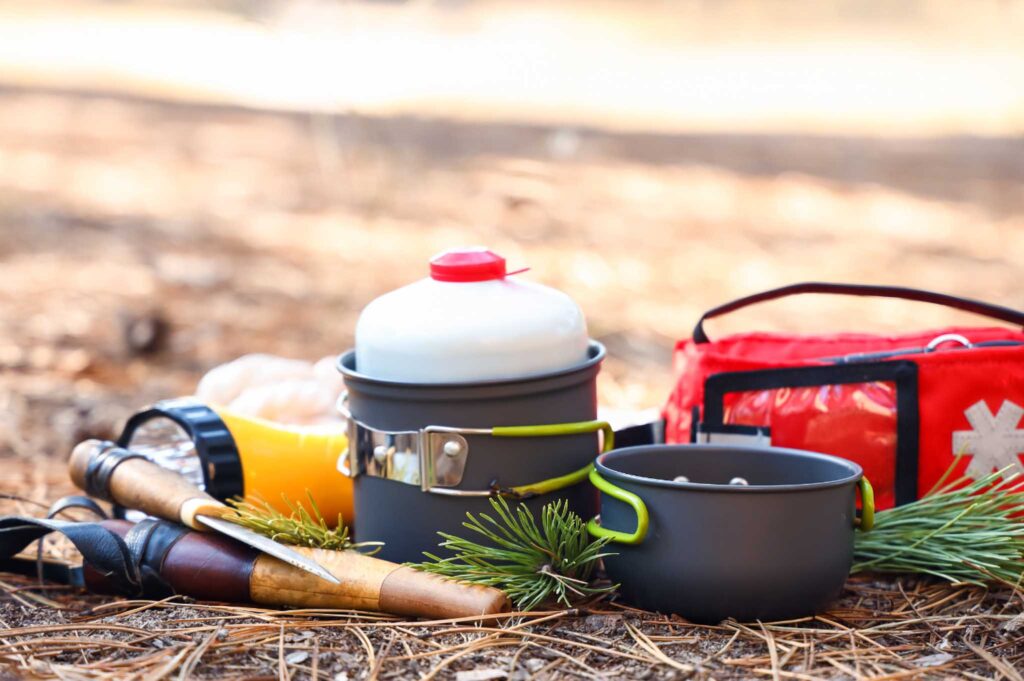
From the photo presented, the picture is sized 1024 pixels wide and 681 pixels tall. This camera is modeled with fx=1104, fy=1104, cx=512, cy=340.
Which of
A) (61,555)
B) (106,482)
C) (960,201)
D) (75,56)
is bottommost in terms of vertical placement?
(61,555)

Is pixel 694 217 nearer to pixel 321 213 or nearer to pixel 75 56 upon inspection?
pixel 321 213

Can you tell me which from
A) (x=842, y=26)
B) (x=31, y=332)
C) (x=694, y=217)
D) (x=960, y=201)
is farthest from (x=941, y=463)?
(x=842, y=26)

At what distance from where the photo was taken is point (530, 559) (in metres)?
2.01

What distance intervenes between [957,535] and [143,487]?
5.32 ft

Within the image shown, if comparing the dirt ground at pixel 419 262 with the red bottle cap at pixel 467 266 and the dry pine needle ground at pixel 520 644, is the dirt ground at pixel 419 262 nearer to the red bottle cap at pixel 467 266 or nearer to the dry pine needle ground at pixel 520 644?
the dry pine needle ground at pixel 520 644

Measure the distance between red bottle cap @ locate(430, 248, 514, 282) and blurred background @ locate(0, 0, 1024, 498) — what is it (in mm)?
1426

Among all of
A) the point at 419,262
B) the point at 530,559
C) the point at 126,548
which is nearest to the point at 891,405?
the point at 530,559

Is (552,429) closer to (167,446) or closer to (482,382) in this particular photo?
(482,382)

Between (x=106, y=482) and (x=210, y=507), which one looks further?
(x=106, y=482)

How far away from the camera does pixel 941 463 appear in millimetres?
2330

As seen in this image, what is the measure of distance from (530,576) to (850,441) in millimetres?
801

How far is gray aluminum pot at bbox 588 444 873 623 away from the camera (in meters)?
1.84

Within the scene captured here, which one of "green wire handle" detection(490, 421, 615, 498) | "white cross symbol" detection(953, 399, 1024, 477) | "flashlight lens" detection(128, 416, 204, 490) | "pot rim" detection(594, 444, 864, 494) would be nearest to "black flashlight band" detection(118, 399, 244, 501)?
"flashlight lens" detection(128, 416, 204, 490)

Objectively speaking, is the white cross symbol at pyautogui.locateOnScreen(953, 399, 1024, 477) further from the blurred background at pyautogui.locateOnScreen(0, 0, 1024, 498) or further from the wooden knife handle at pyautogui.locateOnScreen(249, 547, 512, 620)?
the blurred background at pyautogui.locateOnScreen(0, 0, 1024, 498)
